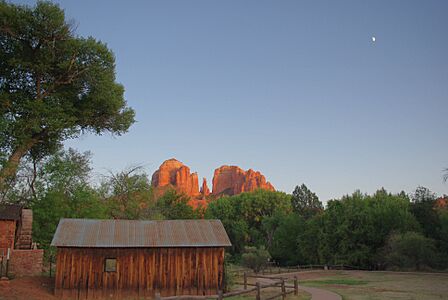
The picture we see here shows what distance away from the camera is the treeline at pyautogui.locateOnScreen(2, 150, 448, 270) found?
41.2 meters

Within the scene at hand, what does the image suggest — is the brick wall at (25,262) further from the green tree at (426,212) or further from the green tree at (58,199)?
the green tree at (426,212)

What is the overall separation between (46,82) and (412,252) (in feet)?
132

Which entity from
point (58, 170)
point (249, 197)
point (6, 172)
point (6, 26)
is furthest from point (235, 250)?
point (6, 26)

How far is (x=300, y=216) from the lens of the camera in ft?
224

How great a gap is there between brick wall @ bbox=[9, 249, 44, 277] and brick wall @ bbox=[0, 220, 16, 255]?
2.72 metres

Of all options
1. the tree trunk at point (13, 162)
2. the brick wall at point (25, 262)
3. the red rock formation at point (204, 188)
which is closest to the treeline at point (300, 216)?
the tree trunk at point (13, 162)

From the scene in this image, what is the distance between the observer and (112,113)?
36219 millimetres

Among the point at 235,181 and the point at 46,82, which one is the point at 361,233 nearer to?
the point at 46,82

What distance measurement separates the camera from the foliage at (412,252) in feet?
140

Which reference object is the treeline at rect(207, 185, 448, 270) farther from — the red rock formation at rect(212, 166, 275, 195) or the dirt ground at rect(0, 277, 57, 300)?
the red rock formation at rect(212, 166, 275, 195)

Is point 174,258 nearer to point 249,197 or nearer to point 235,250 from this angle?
point 235,250

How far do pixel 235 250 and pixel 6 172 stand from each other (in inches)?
2033

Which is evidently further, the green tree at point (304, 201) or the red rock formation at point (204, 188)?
the red rock formation at point (204, 188)

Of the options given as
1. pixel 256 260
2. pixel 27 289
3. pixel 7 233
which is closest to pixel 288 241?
pixel 256 260
